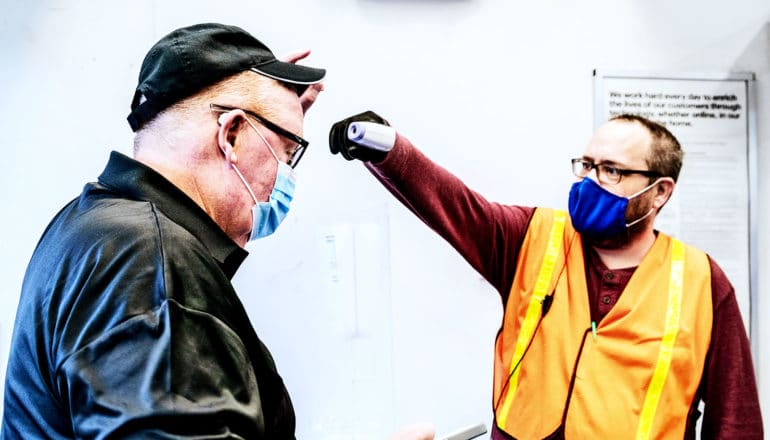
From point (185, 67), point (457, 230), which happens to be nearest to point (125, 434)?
point (185, 67)

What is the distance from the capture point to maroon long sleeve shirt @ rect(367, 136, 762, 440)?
1262 millimetres

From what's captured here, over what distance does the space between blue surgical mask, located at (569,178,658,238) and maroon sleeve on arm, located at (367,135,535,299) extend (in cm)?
13

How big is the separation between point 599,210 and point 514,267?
24 cm

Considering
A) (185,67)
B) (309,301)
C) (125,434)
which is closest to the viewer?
(125,434)

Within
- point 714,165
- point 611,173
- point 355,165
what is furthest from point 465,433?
point 714,165

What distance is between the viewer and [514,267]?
142cm

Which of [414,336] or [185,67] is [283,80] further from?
[414,336]

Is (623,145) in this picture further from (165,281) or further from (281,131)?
(165,281)

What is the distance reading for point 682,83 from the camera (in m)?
1.90

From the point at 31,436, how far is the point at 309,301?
3.44 ft

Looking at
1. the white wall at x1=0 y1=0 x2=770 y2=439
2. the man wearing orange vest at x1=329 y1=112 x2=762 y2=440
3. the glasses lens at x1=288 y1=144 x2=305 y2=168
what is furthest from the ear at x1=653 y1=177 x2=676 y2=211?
the glasses lens at x1=288 y1=144 x2=305 y2=168

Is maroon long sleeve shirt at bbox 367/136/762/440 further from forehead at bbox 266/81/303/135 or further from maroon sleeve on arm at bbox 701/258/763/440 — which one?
forehead at bbox 266/81/303/135

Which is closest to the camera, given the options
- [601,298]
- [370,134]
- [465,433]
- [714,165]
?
[465,433]

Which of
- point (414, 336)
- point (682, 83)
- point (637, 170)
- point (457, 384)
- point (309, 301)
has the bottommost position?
point (457, 384)
